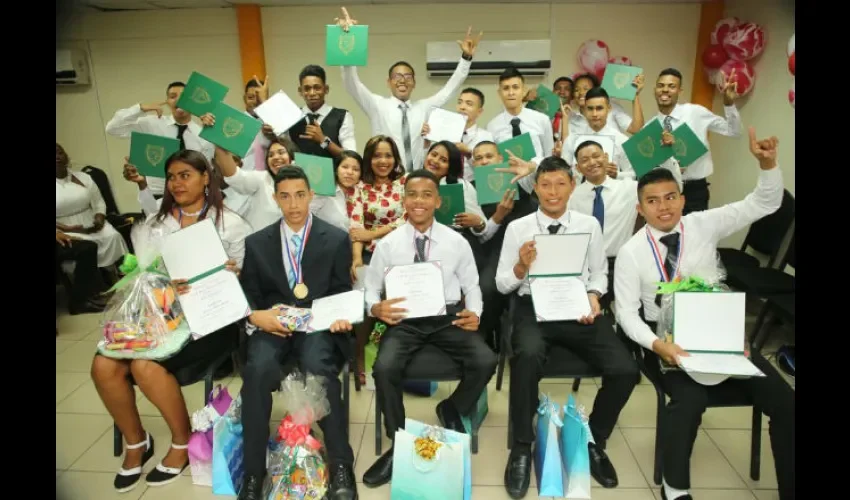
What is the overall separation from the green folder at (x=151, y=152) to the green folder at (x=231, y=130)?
0.26 meters

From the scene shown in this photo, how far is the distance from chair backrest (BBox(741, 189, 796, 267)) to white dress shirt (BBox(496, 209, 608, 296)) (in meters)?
2.04

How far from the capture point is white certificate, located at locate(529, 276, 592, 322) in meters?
2.50

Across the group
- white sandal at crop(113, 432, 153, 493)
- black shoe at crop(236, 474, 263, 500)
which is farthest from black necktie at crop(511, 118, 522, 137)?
white sandal at crop(113, 432, 153, 493)

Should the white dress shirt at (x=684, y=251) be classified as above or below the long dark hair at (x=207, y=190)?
below

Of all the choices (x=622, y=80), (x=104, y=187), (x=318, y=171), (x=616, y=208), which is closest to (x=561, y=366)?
(x=616, y=208)

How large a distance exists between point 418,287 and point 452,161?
3.77 feet

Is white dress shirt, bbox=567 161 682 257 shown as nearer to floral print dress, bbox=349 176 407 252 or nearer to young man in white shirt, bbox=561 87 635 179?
young man in white shirt, bbox=561 87 635 179

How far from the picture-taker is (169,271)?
2379 mm

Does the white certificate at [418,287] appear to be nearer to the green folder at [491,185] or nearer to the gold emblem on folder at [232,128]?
the green folder at [491,185]

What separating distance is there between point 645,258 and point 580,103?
287cm

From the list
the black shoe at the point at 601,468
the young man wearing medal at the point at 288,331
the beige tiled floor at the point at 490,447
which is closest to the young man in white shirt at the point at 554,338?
the black shoe at the point at 601,468

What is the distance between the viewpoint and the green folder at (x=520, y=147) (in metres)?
3.12
